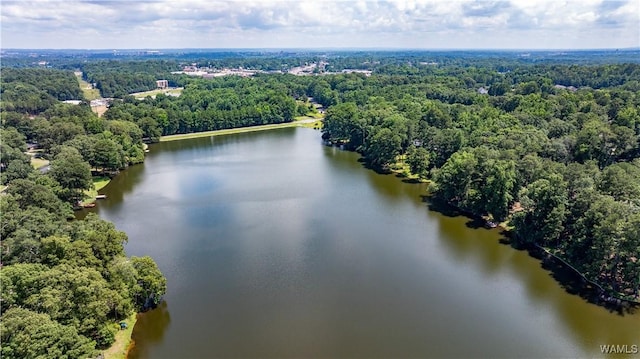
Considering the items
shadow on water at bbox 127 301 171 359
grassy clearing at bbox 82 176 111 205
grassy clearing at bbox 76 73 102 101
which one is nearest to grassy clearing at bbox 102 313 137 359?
shadow on water at bbox 127 301 171 359

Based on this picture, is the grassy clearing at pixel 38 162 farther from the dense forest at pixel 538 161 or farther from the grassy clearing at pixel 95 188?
the dense forest at pixel 538 161

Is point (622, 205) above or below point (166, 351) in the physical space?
above

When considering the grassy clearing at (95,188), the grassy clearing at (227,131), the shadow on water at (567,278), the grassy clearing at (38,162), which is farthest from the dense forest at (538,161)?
the grassy clearing at (38,162)

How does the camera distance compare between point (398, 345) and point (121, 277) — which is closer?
point (398, 345)

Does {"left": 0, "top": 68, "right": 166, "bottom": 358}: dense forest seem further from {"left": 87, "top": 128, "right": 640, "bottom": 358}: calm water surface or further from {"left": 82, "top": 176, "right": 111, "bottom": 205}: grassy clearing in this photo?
{"left": 82, "top": 176, "right": 111, "bottom": 205}: grassy clearing

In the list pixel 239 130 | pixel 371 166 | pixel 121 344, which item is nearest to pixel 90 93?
pixel 239 130

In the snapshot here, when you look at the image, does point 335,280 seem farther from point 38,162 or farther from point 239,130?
point 239,130

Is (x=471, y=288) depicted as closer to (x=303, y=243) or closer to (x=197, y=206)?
(x=303, y=243)

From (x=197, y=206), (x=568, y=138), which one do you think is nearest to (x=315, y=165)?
(x=197, y=206)
